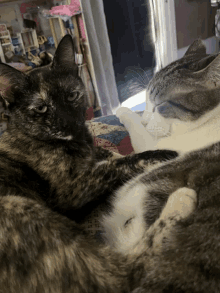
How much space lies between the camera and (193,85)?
33.6 inches

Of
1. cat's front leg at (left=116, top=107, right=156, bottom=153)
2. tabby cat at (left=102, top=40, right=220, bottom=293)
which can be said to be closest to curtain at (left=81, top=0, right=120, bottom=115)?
cat's front leg at (left=116, top=107, right=156, bottom=153)

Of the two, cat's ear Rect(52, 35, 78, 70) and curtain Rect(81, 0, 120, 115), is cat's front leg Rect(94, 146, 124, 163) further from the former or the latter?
curtain Rect(81, 0, 120, 115)

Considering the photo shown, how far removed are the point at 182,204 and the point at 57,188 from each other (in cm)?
55

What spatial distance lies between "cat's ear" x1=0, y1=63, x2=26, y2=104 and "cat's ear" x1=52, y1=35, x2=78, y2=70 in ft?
0.67

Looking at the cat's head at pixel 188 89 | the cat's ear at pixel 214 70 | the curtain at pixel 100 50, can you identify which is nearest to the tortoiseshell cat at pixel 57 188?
the cat's head at pixel 188 89

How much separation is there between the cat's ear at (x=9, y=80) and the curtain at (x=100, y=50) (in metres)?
0.83

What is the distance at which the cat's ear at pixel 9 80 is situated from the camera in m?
0.93

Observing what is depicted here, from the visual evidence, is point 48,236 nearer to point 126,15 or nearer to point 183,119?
point 183,119

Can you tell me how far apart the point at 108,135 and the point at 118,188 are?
47 cm

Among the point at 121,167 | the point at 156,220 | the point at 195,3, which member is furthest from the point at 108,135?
the point at 195,3

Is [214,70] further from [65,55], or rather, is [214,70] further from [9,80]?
[9,80]

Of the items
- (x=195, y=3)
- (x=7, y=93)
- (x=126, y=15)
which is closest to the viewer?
(x=7, y=93)

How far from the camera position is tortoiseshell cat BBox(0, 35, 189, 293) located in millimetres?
561

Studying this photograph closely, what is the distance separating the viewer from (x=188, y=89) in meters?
0.87
